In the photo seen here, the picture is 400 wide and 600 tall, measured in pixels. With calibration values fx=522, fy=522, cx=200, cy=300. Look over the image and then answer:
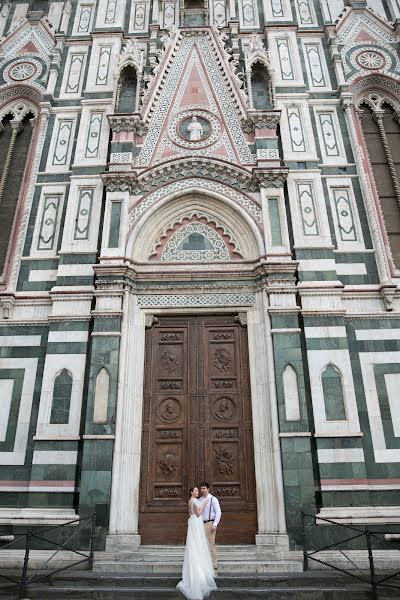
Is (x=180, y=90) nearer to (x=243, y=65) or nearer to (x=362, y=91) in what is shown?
(x=243, y=65)

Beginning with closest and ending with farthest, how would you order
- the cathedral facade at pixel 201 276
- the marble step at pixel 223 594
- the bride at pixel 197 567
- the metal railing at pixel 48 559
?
1. the bride at pixel 197 567
2. the marble step at pixel 223 594
3. the metal railing at pixel 48 559
4. the cathedral facade at pixel 201 276

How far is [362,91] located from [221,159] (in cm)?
495

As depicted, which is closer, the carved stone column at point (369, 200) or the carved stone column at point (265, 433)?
the carved stone column at point (265, 433)

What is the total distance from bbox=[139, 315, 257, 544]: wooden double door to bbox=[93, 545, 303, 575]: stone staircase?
1.52 feet

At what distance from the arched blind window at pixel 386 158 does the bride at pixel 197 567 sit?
7.63 meters

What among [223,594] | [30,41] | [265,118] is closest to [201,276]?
[265,118]

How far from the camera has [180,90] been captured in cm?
1407

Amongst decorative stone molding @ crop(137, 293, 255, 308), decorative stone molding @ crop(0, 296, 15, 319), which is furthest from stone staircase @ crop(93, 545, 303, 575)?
decorative stone molding @ crop(0, 296, 15, 319)

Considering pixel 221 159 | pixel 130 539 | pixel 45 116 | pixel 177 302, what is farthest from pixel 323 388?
pixel 45 116

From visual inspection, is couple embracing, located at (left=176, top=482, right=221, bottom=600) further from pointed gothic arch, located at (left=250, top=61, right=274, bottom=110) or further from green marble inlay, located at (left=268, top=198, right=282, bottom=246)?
pointed gothic arch, located at (left=250, top=61, right=274, bottom=110)

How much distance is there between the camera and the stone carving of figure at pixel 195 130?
13094 mm

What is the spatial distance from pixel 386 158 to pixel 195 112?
5045 millimetres

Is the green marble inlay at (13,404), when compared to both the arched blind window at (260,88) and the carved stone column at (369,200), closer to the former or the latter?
the carved stone column at (369,200)

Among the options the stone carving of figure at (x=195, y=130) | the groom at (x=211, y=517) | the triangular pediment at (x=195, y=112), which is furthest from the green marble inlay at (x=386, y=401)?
the stone carving of figure at (x=195, y=130)
